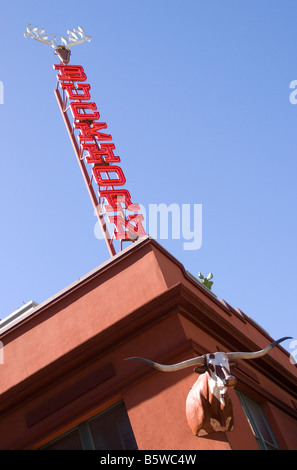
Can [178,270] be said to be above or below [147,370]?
above

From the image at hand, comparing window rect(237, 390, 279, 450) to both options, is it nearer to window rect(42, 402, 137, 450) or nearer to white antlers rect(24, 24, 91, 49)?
window rect(42, 402, 137, 450)

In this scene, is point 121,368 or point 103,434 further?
point 121,368

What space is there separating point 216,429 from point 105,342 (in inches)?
115

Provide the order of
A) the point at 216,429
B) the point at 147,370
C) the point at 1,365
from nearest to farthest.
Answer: the point at 216,429
the point at 147,370
the point at 1,365

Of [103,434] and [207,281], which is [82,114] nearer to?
[207,281]

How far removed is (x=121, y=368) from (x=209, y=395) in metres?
2.13

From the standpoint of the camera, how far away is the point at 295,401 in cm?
1766

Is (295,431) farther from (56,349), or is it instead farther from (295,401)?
(56,349)

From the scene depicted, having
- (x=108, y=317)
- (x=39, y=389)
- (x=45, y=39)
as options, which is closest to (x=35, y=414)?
(x=39, y=389)

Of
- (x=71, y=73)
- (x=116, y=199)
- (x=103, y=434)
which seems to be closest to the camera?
(x=103, y=434)

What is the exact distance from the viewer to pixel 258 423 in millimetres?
13945

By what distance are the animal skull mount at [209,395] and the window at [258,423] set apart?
1872mm

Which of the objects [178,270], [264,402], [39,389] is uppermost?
[178,270]

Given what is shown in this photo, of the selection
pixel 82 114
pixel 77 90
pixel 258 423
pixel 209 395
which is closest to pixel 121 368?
pixel 209 395
